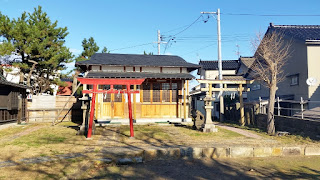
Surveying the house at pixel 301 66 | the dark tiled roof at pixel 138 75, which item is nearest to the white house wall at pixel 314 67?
the house at pixel 301 66

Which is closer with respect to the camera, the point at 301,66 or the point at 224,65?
the point at 301,66

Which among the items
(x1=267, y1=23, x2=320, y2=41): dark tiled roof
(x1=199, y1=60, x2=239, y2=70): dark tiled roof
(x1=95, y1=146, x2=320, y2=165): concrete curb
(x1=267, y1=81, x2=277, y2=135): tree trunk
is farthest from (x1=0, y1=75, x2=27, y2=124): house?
(x1=199, y1=60, x2=239, y2=70): dark tiled roof

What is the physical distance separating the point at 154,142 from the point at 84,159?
3.48 metres

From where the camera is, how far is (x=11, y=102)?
14.7 m

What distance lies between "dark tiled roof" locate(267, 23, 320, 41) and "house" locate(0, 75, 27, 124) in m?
19.8

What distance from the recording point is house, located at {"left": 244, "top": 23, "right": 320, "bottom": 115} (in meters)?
15.8

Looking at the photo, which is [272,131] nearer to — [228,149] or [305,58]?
[228,149]

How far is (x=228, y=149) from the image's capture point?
8.46m

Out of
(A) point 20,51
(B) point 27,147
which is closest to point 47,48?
(A) point 20,51

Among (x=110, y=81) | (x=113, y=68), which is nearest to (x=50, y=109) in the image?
(x=113, y=68)

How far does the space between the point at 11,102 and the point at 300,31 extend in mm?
22019

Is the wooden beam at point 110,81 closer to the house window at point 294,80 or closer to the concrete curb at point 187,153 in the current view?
the concrete curb at point 187,153

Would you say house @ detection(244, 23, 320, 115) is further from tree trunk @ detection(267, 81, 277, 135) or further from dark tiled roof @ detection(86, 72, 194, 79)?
dark tiled roof @ detection(86, 72, 194, 79)

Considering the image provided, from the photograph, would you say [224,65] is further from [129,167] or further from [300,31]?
[129,167]
